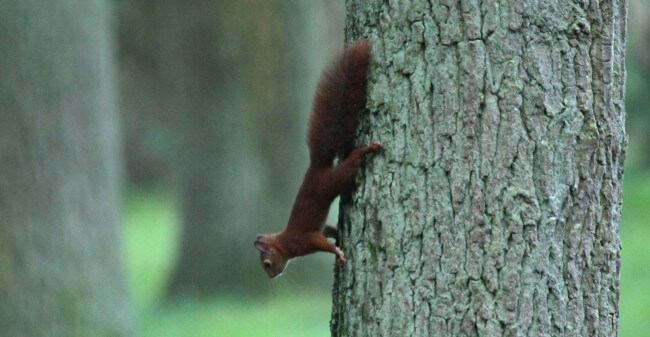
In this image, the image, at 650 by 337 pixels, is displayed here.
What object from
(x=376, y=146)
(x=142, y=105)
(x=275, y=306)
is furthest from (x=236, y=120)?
(x=142, y=105)

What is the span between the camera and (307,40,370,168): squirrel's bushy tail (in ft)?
11.1

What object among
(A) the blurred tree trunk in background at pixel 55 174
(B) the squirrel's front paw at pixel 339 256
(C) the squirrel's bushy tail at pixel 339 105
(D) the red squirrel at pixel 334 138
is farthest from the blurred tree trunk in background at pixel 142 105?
(B) the squirrel's front paw at pixel 339 256

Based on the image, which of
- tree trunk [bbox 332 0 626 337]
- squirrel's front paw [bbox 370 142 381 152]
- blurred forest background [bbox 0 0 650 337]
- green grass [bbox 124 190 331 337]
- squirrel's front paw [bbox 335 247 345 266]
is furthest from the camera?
blurred forest background [bbox 0 0 650 337]

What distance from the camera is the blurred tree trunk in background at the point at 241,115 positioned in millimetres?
11242

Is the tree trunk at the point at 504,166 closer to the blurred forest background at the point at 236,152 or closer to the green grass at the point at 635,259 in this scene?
the green grass at the point at 635,259

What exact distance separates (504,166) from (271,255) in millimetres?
1278

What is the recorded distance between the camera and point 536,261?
3160 mm

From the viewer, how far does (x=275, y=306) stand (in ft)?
35.7

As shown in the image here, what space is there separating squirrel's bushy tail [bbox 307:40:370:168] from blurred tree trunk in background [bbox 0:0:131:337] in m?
3.84

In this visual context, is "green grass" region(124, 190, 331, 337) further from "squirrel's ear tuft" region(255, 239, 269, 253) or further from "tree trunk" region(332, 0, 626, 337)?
"tree trunk" region(332, 0, 626, 337)

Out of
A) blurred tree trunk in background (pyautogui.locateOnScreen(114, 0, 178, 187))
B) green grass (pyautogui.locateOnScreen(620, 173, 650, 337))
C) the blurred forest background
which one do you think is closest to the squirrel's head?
green grass (pyautogui.locateOnScreen(620, 173, 650, 337))

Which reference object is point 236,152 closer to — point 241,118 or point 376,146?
point 241,118

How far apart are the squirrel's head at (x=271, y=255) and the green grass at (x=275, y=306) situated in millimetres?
4117

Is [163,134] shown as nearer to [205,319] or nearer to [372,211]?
[205,319]
